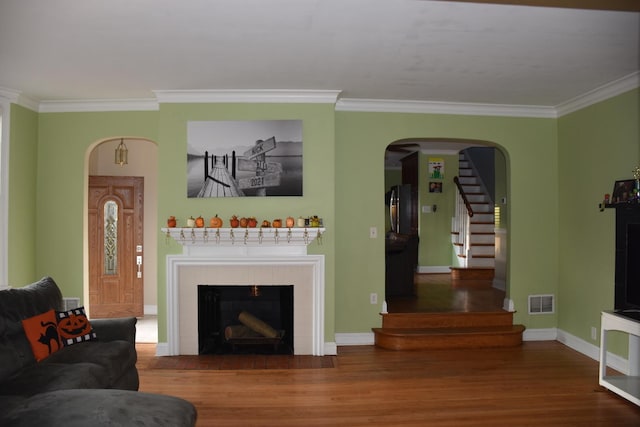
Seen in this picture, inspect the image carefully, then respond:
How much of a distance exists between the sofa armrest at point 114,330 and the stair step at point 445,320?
2.80 metres

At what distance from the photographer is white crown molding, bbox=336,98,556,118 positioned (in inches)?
215

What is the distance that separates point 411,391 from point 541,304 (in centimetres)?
253

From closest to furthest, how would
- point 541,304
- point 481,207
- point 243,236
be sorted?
point 243,236 < point 541,304 < point 481,207

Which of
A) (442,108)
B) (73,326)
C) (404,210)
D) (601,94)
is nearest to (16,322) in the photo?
(73,326)

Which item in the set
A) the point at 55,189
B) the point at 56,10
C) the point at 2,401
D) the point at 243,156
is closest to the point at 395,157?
the point at 243,156

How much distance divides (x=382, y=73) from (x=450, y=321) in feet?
9.87

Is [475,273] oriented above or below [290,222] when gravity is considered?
below

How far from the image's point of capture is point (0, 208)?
16.3 ft

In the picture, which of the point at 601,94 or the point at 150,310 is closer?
the point at 601,94

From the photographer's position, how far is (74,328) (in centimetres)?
372

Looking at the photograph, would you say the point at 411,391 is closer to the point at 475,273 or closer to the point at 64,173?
the point at 64,173

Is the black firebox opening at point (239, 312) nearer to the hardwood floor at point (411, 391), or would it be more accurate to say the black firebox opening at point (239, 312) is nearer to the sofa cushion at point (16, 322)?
the hardwood floor at point (411, 391)

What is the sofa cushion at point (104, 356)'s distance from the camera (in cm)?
334

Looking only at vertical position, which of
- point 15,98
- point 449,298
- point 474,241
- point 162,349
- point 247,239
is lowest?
point 162,349
